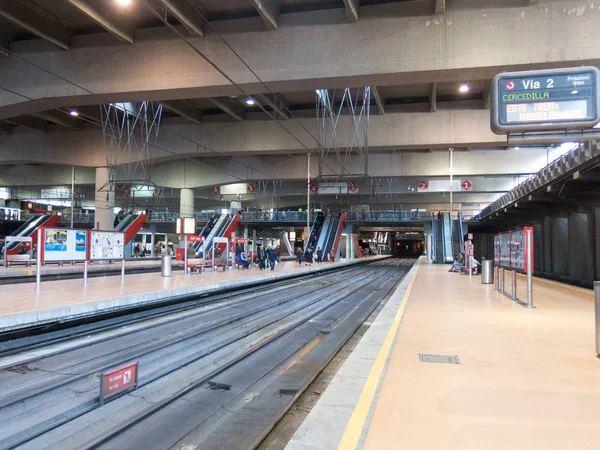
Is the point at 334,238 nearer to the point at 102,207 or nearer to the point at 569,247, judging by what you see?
the point at 102,207

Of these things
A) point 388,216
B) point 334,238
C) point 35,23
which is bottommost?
point 334,238

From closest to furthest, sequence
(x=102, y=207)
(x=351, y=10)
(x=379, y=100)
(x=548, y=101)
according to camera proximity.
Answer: (x=548, y=101) → (x=351, y=10) → (x=379, y=100) → (x=102, y=207)

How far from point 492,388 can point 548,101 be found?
3.64 meters

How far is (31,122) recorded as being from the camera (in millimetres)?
27344

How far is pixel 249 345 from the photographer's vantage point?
8391 mm

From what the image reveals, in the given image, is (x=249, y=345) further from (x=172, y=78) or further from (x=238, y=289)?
(x=172, y=78)

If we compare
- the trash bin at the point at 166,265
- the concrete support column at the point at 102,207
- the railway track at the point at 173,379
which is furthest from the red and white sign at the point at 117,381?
the concrete support column at the point at 102,207

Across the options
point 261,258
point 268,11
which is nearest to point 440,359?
point 268,11

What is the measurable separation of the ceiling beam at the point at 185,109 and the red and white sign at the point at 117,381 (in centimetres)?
1925

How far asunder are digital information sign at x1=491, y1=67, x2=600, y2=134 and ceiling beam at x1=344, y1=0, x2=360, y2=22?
328 inches

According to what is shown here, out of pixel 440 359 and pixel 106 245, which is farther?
pixel 106 245

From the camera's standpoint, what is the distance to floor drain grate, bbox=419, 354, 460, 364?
18.1ft

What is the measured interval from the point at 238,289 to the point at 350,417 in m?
13.1

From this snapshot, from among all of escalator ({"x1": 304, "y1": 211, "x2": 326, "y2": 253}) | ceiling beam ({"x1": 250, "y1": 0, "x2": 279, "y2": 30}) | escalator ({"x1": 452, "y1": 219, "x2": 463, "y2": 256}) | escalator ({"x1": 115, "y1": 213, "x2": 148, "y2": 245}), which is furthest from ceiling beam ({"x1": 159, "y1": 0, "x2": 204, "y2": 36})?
escalator ({"x1": 452, "y1": 219, "x2": 463, "y2": 256})
